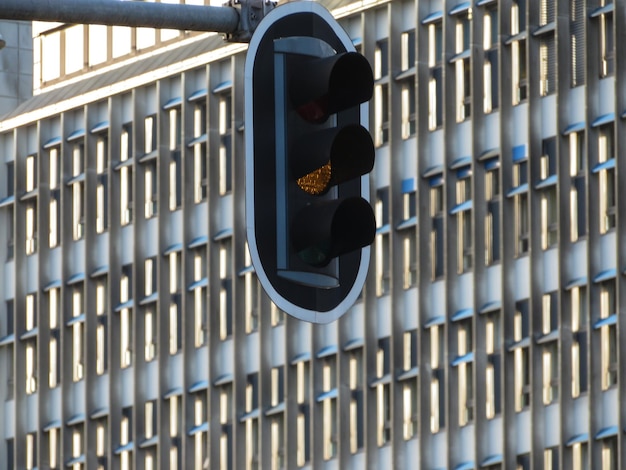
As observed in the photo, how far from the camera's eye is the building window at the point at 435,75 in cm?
5850

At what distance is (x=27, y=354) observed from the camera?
70.6 metres

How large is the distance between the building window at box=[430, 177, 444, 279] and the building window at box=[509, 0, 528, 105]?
10.5 ft

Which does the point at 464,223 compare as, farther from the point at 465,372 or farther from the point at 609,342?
the point at 609,342

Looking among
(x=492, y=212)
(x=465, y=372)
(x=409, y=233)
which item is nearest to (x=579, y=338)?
(x=465, y=372)

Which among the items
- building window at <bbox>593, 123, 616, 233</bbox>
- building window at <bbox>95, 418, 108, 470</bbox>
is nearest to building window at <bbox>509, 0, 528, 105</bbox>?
building window at <bbox>593, 123, 616, 233</bbox>

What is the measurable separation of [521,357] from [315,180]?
49018 mm

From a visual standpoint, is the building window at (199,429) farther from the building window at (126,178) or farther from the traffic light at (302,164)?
the traffic light at (302,164)

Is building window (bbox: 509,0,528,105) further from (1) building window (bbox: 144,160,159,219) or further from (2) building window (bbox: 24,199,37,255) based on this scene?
(2) building window (bbox: 24,199,37,255)

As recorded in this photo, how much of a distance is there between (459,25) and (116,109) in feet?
46.0

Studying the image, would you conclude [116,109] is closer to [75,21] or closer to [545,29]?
[545,29]

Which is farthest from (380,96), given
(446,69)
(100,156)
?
(100,156)

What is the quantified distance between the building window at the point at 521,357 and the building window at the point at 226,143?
11.8 metres

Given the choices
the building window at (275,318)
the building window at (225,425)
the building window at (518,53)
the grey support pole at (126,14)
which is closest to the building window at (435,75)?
the building window at (518,53)

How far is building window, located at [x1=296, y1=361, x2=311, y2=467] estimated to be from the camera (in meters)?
61.1
